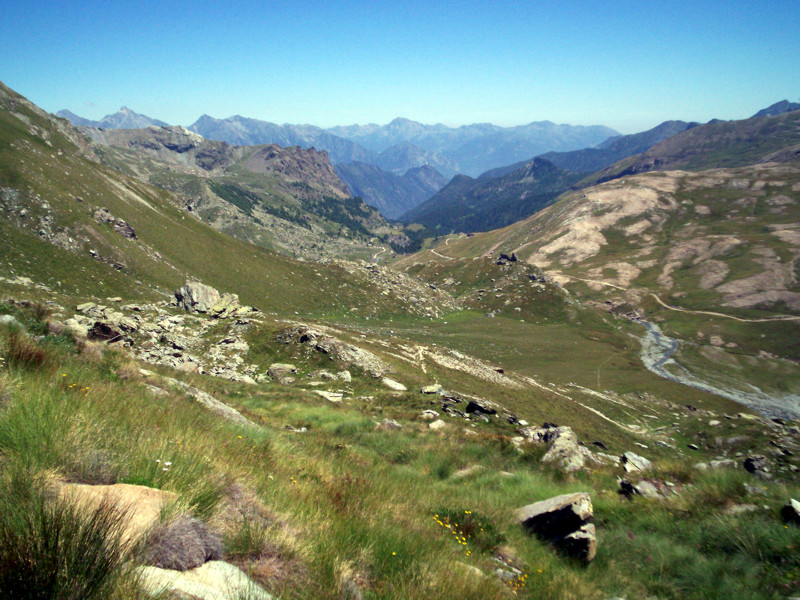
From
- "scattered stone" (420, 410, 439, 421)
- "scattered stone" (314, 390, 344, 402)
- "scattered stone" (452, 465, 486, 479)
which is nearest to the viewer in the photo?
"scattered stone" (452, 465, 486, 479)

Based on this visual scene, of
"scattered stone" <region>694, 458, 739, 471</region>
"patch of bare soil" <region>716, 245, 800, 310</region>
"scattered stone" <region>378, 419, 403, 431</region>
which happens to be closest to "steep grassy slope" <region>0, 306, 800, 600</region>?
"scattered stone" <region>694, 458, 739, 471</region>

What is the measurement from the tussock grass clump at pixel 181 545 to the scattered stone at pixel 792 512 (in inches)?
290

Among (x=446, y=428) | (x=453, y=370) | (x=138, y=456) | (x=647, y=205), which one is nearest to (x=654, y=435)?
(x=453, y=370)

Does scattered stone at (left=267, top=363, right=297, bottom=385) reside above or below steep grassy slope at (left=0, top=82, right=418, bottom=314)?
below

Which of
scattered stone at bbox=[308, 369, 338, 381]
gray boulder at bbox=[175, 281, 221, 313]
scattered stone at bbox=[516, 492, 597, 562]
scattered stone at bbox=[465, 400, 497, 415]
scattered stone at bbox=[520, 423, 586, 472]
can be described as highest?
scattered stone at bbox=[516, 492, 597, 562]

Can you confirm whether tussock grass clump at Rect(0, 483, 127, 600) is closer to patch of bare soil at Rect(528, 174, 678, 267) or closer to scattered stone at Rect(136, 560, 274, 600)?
scattered stone at Rect(136, 560, 274, 600)

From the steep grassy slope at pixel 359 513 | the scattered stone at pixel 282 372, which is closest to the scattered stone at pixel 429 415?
the scattered stone at pixel 282 372

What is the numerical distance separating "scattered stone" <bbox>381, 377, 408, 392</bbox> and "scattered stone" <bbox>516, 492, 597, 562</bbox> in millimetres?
21874

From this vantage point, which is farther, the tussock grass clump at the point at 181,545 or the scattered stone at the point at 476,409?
the scattered stone at the point at 476,409

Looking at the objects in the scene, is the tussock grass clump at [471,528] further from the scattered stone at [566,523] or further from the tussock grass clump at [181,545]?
→ the tussock grass clump at [181,545]

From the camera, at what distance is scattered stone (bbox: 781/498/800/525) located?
5.43 meters

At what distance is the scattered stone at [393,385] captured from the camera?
2853 centimetres

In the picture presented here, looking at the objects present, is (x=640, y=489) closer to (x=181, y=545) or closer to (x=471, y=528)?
(x=471, y=528)

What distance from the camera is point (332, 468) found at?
6.29 metres
